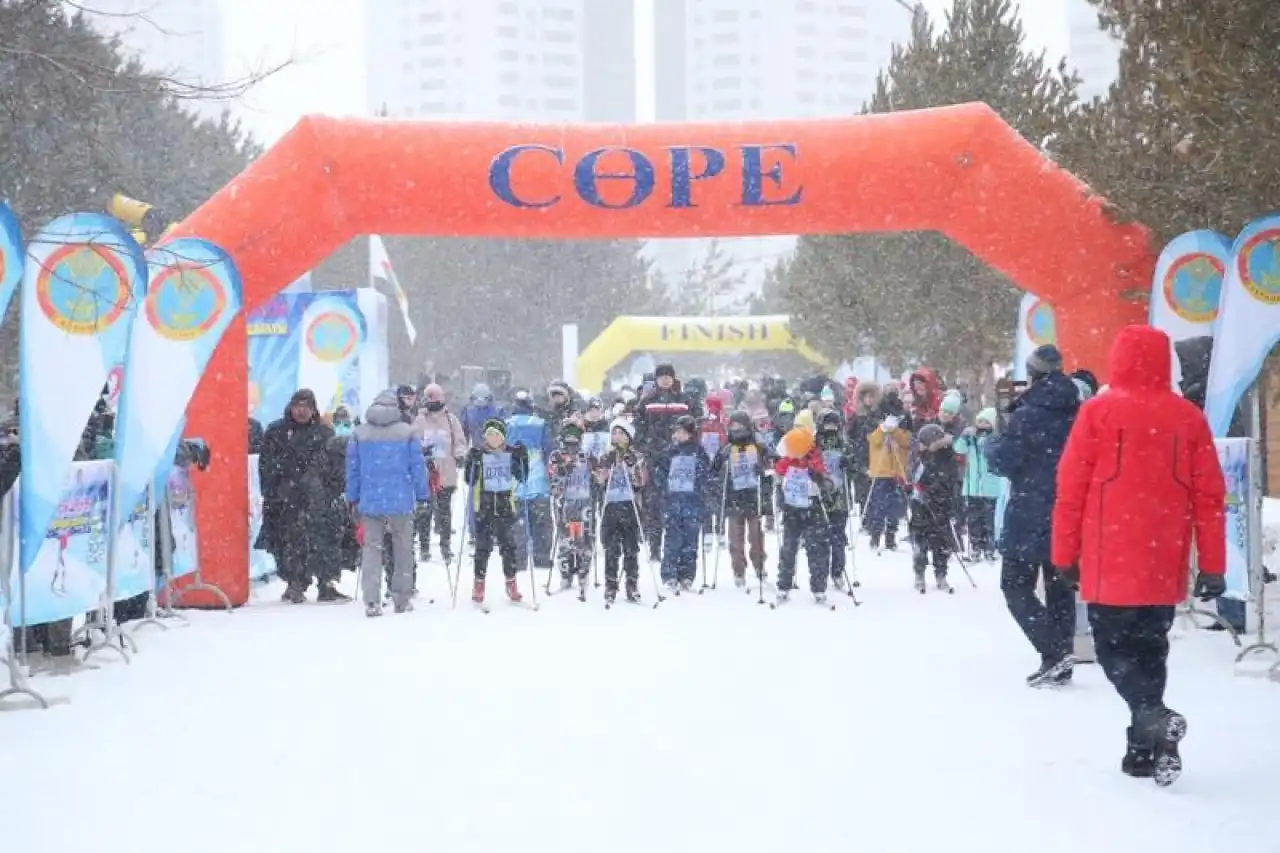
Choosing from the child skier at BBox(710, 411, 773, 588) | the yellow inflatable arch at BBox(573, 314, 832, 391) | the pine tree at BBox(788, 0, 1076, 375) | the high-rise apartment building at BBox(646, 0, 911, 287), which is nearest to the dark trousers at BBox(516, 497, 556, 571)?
the child skier at BBox(710, 411, 773, 588)

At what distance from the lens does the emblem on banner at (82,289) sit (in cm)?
920

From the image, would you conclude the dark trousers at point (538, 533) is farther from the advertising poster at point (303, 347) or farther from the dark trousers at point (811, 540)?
the advertising poster at point (303, 347)

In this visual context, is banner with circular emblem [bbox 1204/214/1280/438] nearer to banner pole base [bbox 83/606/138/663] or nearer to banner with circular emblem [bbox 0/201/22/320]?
banner with circular emblem [bbox 0/201/22/320]

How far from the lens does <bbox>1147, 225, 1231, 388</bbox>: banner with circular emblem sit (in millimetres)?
11297

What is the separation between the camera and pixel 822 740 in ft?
23.9

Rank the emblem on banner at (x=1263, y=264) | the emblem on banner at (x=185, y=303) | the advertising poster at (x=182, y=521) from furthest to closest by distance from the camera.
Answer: the advertising poster at (x=182, y=521)
the emblem on banner at (x=185, y=303)
the emblem on banner at (x=1263, y=264)

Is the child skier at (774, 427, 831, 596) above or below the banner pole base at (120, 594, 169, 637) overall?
above

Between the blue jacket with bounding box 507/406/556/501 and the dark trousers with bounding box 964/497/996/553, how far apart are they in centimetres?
462

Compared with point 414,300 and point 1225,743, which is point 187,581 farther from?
point 414,300

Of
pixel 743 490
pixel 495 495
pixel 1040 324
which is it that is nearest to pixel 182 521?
pixel 495 495

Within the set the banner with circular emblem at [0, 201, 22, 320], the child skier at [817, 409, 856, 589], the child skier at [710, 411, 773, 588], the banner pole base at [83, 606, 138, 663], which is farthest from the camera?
the child skier at [710, 411, 773, 588]

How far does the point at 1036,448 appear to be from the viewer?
859 centimetres

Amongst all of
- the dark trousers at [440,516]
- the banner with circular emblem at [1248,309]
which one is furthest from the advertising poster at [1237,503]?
the dark trousers at [440,516]

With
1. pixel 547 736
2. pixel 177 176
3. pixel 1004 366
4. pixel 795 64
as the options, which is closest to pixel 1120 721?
pixel 547 736
